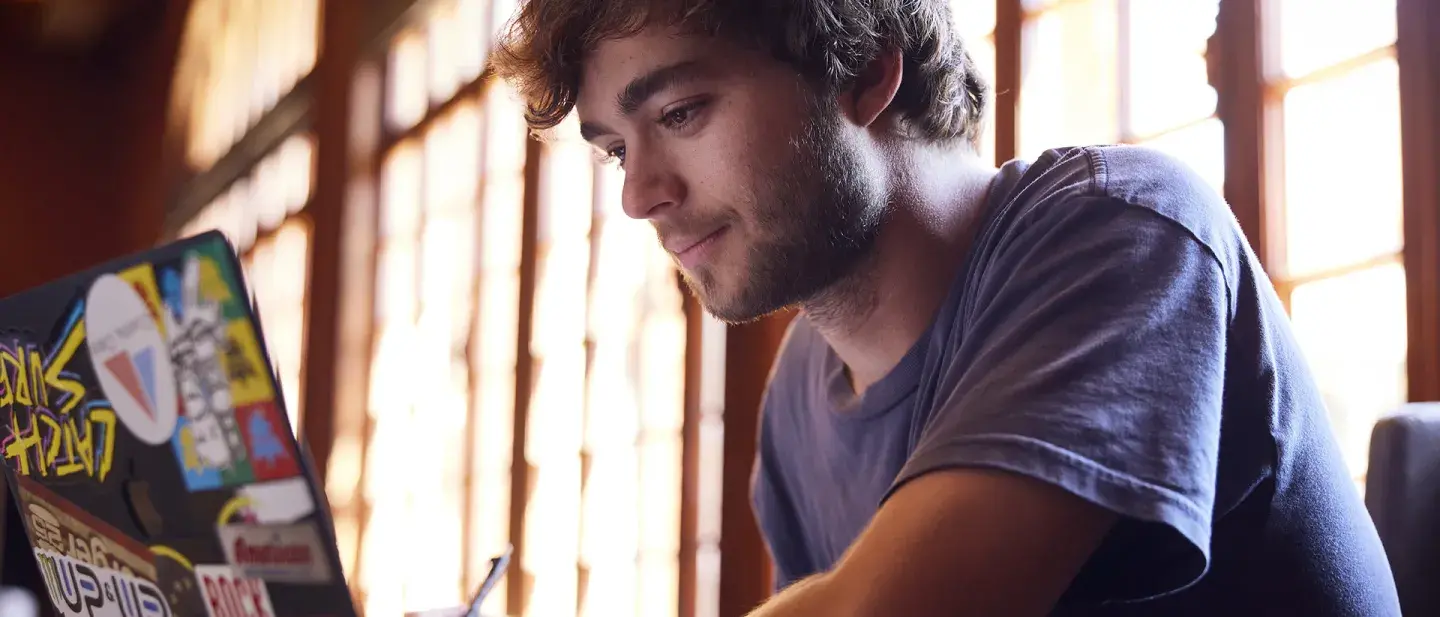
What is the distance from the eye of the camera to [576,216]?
3.08 m

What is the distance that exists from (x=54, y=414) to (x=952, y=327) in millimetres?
645

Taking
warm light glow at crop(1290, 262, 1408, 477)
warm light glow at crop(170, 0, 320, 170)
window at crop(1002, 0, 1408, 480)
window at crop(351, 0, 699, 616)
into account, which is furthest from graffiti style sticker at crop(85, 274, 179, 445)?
warm light glow at crop(170, 0, 320, 170)

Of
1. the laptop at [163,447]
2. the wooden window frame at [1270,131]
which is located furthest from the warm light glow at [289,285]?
the laptop at [163,447]

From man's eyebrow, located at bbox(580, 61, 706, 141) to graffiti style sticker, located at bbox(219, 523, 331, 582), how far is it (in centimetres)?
59

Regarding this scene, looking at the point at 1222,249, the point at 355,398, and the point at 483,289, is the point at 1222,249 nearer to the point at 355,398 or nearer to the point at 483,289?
the point at 483,289

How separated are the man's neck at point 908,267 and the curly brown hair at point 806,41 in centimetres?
7

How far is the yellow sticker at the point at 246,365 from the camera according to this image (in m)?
0.62

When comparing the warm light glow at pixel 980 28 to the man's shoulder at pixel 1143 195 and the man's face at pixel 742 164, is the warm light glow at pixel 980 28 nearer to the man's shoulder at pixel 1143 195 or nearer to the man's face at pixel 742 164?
the man's face at pixel 742 164

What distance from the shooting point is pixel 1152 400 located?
742 mm

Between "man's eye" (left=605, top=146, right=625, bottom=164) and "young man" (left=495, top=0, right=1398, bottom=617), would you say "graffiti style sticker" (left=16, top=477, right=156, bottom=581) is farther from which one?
"man's eye" (left=605, top=146, right=625, bottom=164)

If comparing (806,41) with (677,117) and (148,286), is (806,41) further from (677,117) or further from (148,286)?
(148,286)

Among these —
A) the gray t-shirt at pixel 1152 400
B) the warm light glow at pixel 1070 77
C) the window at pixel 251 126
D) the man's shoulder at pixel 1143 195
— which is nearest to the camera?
the gray t-shirt at pixel 1152 400

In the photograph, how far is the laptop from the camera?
639 mm

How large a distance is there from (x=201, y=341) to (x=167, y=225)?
599cm
